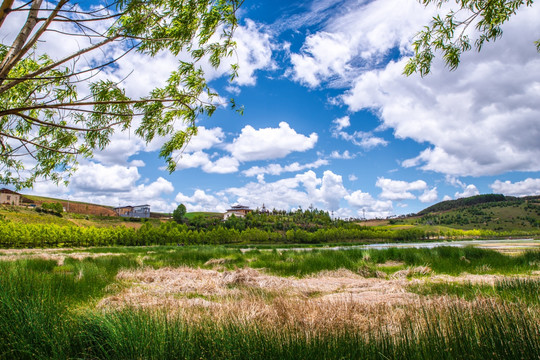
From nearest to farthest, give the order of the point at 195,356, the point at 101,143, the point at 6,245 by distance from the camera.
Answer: the point at 195,356 → the point at 101,143 → the point at 6,245

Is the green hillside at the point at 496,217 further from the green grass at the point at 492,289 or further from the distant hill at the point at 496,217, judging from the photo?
the green grass at the point at 492,289

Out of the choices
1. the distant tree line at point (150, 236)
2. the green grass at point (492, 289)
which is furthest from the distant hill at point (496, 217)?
the green grass at point (492, 289)

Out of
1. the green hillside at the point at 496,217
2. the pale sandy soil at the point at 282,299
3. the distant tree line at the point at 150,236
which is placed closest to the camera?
the pale sandy soil at the point at 282,299

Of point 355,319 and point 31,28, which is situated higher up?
point 31,28

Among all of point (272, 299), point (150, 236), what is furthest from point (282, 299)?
point (150, 236)

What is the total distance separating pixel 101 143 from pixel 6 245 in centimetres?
5466

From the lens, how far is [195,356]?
8.52 feet

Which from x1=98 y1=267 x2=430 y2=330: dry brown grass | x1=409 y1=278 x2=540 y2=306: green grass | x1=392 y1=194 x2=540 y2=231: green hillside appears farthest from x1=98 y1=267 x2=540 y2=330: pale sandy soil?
x1=392 y1=194 x2=540 y2=231: green hillside

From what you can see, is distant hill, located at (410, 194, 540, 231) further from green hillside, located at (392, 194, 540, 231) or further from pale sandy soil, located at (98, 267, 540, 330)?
pale sandy soil, located at (98, 267, 540, 330)

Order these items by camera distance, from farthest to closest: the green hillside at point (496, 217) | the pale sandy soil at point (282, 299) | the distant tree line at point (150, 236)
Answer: the green hillside at point (496, 217), the distant tree line at point (150, 236), the pale sandy soil at point (282, 299)

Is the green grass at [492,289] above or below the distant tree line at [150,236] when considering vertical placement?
above

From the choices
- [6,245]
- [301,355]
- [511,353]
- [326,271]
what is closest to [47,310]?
Result: [301,355]

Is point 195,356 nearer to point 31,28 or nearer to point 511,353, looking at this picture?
point 511,353

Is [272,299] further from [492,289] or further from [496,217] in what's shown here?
[496,217]
